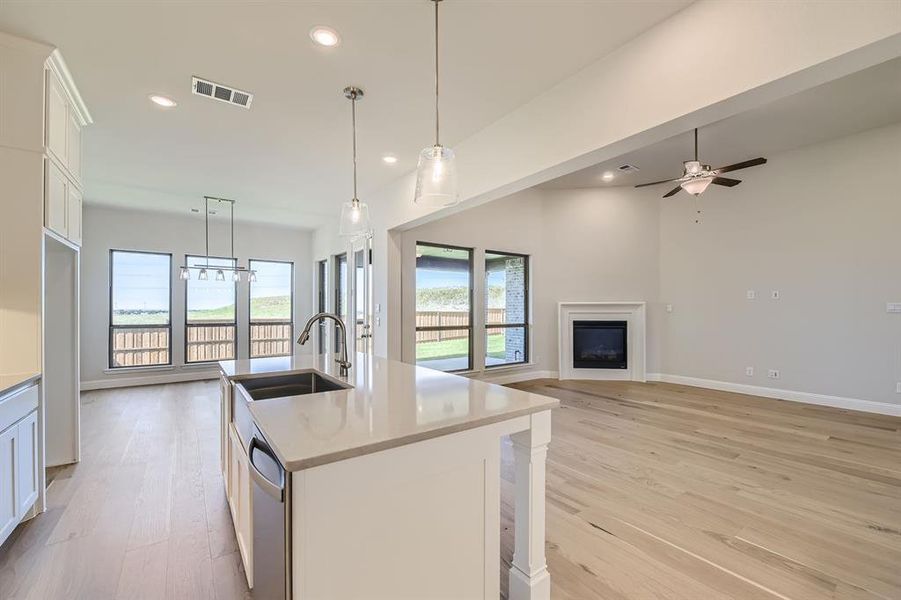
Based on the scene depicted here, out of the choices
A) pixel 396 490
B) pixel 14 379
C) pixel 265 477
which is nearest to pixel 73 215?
pixel 14 379

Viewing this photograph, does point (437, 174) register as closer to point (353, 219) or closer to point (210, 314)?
point (353, 219)

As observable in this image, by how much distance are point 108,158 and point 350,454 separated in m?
4.88

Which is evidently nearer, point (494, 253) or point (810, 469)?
point (810, 469)

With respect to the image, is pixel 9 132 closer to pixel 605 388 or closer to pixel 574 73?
pixel 574 73

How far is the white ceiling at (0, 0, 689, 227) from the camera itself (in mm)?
2146

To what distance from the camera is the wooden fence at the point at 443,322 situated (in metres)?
5.78

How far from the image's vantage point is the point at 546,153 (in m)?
2.92

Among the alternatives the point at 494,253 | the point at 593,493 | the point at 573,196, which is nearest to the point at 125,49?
the point at 593,493

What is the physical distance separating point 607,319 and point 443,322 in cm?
291

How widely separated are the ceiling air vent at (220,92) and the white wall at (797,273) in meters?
6.24

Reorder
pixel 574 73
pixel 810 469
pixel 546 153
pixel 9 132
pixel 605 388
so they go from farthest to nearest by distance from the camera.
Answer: pixel 605 388 < pixel 810 469 < pixel 546 153 < pixel 574 73 < pixel 9 132

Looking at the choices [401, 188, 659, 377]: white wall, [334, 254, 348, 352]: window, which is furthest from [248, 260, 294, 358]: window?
[401, 188, 659, 377]: white wall

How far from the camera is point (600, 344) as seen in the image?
6863 mm

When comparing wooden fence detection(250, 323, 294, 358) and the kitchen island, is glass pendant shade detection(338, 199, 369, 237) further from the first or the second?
wooden fence detection(250, 323, 294, 358)
